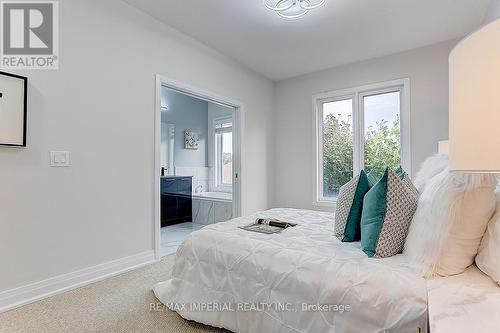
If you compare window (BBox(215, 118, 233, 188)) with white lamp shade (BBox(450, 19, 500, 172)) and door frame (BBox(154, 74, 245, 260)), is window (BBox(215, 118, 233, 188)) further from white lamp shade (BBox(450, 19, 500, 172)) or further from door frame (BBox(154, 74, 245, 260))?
white lamp shade (BBox(450, 19, 500, 172))

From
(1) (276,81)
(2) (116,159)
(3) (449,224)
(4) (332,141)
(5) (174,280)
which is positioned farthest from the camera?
(1) (276,81)

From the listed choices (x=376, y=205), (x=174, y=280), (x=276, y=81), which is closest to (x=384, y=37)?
(x=276, y=81)

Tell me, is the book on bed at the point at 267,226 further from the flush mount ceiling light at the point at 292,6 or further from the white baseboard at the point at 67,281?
the flush mount ceiling light at the point at 292,6

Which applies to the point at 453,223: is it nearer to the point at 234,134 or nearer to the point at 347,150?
the point at 347,150

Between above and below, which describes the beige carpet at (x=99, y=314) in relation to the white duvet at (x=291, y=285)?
below

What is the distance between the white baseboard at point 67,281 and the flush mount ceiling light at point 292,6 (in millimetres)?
2776

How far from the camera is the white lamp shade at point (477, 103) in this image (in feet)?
2.16

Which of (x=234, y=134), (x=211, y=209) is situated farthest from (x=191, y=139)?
(x=234, y=134)

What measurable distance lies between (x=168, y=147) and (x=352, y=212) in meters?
4.55

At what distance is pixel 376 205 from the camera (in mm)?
1377

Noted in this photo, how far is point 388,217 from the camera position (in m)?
1.32

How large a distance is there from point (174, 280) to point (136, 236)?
1073 mm

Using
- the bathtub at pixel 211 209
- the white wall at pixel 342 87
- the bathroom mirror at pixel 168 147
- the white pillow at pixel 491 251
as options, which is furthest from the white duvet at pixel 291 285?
the bathroom mirror at pixel 168 147

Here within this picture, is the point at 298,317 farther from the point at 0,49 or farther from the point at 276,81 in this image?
the point at 276,81
